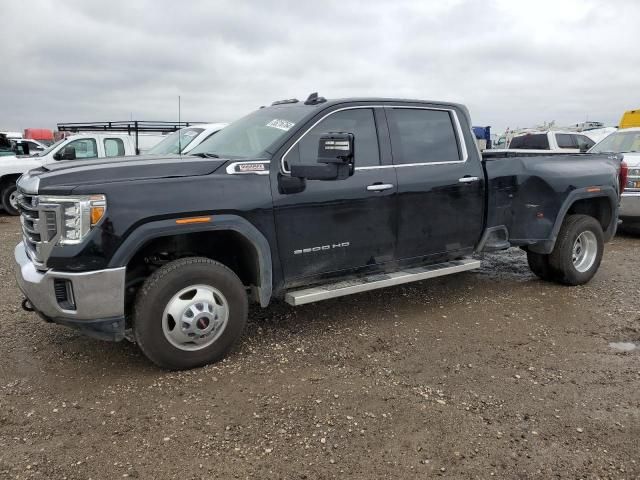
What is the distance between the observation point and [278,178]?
394 cm

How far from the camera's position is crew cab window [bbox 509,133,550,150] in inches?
617

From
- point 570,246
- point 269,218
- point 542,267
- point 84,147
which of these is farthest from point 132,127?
point 570,246

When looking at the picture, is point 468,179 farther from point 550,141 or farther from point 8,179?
point 550,141

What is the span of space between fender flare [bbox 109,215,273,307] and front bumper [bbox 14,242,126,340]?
119mm

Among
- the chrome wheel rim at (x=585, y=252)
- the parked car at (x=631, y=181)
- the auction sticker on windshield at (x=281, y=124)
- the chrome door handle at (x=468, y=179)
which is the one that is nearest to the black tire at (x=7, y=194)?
the auction sticker on windshield at (x=281, y=124)

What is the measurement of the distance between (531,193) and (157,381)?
13.0 ft

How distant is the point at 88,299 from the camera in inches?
130

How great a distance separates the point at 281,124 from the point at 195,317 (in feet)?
5.64

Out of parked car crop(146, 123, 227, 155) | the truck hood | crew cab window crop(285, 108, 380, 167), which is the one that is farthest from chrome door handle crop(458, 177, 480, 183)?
parked car crop(146, 123, 227, 155)

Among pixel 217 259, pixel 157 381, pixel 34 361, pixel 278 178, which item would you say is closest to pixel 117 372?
pixel 157 381

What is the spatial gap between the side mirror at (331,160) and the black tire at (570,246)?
3044mm

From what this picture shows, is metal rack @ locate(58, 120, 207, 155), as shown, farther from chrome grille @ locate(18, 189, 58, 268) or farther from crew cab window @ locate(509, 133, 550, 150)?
crew cab window @ locate(509, 133, 550, 150)

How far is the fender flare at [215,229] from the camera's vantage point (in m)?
3.36

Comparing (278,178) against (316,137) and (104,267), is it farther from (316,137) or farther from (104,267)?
(104,267)
